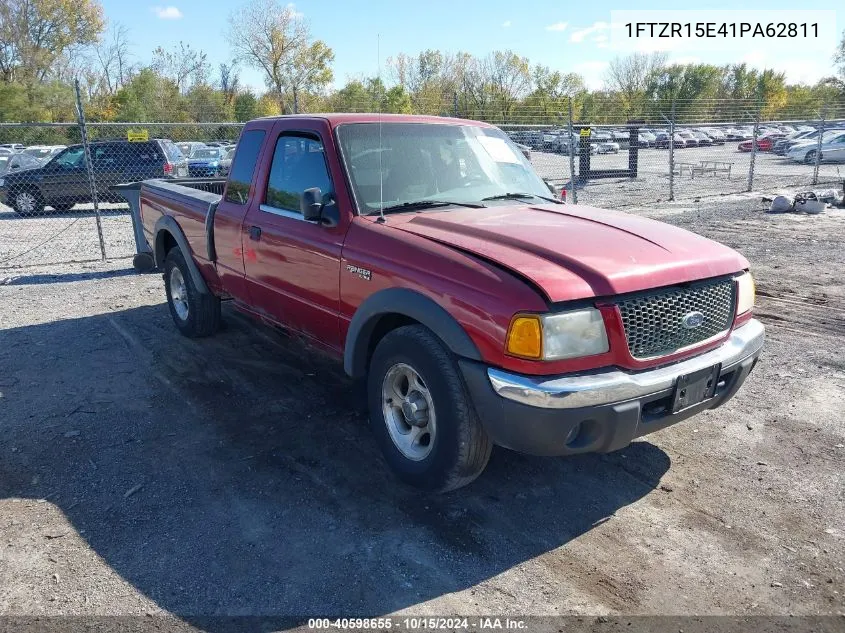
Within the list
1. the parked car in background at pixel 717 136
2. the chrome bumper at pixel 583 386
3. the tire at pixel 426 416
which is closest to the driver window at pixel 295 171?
the tire at pixel 426 416

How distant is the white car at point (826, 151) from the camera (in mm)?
28328

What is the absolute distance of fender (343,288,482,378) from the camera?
313 cm

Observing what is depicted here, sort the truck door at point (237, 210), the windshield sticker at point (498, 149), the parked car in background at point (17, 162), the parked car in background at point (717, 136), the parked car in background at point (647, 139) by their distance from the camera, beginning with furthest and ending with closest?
the parked car in background at point (717, 136) < the parked car in background at point (647, 139) < the parked car in background at point (17, 162) < the truck door at point (237, 210) < the windshield sticker at point (498, 149)

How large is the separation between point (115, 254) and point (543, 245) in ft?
30.5

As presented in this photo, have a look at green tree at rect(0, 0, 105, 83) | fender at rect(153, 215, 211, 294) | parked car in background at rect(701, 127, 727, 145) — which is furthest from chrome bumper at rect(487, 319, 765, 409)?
green tree at rect(0, 0, 105, 83)

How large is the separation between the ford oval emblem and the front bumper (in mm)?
226

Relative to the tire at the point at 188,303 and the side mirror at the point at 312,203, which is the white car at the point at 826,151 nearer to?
the tire at the point at 188,303

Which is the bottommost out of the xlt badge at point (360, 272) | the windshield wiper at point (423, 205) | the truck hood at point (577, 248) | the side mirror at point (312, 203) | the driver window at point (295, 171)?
the xlt badge at point (360, 272)

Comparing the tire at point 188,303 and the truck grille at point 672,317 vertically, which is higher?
the truck grille at point 672,317

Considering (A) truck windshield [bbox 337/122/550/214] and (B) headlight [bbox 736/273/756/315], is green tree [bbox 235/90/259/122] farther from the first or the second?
(B) headlight [bbox 736/273/756/315]

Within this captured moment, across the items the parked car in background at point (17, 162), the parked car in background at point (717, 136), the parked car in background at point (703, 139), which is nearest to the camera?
the parked car in background at point (17, 162)

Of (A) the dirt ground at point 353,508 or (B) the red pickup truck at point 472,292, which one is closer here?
(A) the dirt ground at point 353,508

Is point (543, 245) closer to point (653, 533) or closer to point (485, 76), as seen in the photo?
point (653, 533)

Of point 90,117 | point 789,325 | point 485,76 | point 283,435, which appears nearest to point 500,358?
point 283,435
